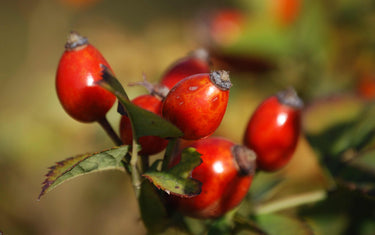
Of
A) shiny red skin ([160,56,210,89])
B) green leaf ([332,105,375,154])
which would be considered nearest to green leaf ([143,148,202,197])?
shiny red skin ([160,56,210,89])

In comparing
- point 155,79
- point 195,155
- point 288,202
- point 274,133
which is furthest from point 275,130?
point 155,79

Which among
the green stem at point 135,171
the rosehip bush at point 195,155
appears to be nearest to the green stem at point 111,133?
the rosehip bush at point 195,155

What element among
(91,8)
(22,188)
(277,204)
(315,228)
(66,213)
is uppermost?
(91,8)

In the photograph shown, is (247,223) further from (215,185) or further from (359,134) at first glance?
(359,134)

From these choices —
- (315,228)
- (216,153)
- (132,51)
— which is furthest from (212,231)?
(132,51)

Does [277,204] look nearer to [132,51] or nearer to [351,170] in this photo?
[351,170]

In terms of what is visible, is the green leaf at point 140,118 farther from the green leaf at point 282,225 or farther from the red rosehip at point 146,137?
the green leaf at point 282,225
